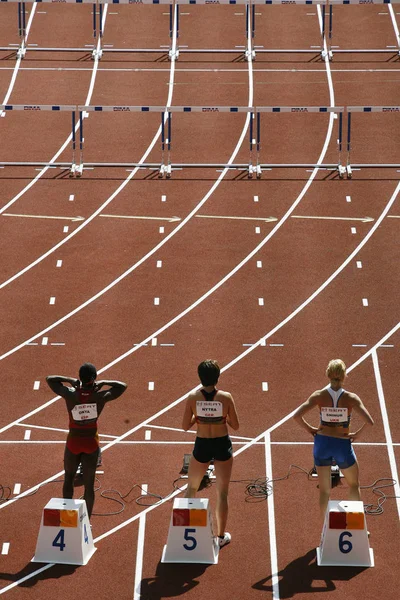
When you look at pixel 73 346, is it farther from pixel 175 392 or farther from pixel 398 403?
pixel 398 403

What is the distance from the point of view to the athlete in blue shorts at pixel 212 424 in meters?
13.0

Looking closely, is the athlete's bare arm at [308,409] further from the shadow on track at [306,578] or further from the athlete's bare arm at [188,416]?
the shadow on track at [306,578]

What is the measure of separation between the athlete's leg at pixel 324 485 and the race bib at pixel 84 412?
2.30 metres

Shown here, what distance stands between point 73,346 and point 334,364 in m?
6.40

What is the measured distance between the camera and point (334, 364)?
13.2 meters

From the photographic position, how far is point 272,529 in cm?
1403

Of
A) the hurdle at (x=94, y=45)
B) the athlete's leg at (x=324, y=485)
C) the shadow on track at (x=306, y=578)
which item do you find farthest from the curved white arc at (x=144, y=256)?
the shadow on track at (x=306, y=578)

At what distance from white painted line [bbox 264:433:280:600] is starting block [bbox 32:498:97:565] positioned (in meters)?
1.85

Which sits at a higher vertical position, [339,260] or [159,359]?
[339,260]

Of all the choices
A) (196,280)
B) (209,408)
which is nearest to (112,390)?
(209,408)

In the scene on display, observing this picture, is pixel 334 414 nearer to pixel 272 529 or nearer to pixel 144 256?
pixel 272 529

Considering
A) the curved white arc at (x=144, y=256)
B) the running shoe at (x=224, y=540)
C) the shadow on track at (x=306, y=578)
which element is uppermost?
the curved white arc at (x=144, y=256)

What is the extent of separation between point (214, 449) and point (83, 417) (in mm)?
1355

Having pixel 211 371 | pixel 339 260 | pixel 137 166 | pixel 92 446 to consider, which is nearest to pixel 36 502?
pixel 92 446
